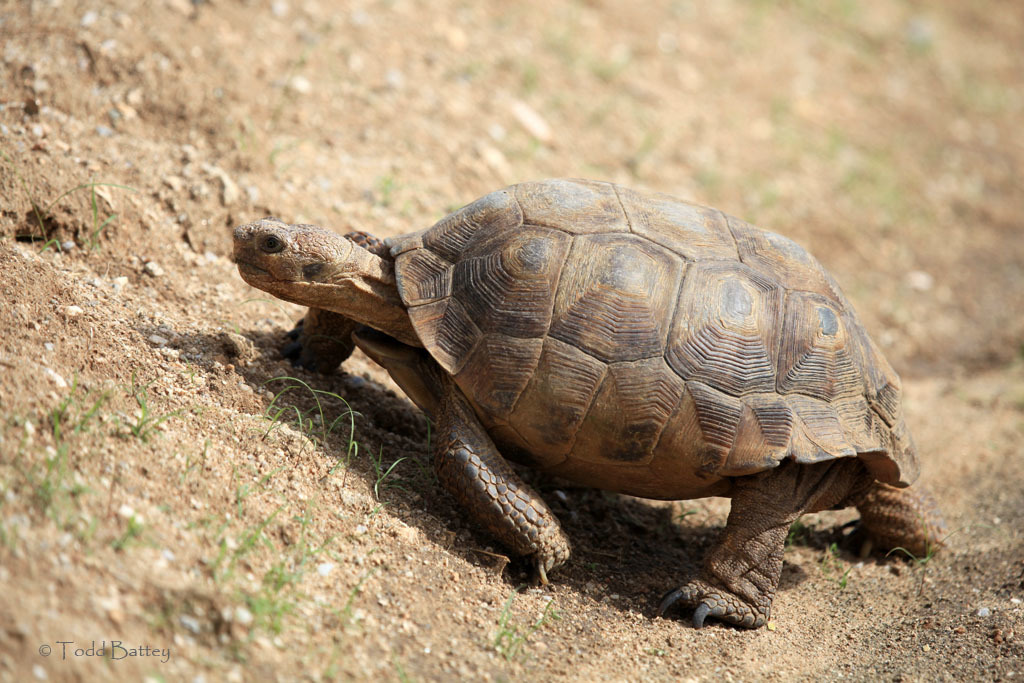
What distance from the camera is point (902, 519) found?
464 centimetres

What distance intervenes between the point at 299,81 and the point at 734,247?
3849 millimetres

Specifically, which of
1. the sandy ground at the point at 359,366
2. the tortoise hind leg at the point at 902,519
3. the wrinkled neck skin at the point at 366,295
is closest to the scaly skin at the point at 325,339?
the sandy ground at the point at 359,366

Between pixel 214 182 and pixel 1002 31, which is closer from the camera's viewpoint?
pixel 214 182

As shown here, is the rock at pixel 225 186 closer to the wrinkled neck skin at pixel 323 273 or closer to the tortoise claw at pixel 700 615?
the wrinkled neck skin at pixel 323 273

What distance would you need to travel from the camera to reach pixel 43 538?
9.31 feet

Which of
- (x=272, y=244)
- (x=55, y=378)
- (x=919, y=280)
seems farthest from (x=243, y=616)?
(x=919, y=280)

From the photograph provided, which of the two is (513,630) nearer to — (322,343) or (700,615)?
(700,615)

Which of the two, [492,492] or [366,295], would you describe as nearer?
[492,492]

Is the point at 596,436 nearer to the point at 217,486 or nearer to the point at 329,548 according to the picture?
the point at 329,548

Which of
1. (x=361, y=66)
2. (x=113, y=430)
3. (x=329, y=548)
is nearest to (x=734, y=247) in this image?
(x=329, y=548)

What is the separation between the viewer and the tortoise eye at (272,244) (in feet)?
13.0

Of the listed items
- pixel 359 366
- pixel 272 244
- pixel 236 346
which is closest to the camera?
pixel 272 244

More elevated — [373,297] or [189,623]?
[373,297]

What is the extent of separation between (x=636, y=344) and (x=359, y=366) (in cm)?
196
